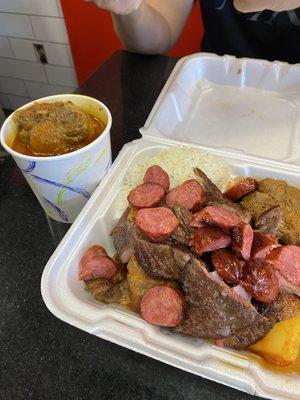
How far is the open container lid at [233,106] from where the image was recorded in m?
1.28

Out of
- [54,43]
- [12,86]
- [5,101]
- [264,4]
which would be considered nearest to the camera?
[264,4]

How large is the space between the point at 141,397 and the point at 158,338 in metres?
0.13

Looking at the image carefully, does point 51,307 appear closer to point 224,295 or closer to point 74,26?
point 224,295

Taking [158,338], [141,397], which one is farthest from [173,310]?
[141,397]

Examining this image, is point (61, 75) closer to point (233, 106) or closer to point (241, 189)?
point (233, 106)

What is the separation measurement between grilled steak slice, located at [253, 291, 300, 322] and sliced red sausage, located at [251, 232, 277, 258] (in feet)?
0.29

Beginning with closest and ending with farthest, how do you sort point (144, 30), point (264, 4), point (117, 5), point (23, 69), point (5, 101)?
point (264, 4)
point (117, 5)
point (144, 30)
point (23, 69)
point (5, 101)

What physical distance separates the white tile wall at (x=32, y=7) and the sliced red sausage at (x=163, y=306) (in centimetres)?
222

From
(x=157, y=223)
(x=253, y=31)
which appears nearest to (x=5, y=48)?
(x=253, y=31)

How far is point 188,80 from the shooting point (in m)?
1.50

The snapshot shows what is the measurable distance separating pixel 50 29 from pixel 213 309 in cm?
238

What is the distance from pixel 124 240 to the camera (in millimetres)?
850

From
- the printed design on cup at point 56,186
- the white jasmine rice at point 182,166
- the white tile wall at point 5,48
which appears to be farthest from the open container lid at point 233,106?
the white tile wall at point 5,48

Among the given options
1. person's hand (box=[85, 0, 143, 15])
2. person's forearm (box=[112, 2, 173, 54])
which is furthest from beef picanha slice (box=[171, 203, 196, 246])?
person's forearm (box=[112, 2, 173, 54])
